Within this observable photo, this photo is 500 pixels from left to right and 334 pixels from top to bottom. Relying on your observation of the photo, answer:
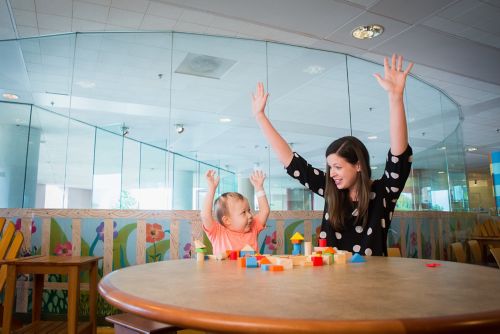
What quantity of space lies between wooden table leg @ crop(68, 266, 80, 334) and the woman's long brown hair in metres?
1.68

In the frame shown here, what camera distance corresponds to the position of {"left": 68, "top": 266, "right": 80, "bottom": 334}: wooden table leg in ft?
7.17

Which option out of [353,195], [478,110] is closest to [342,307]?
[353,195]

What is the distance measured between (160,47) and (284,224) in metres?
2.73

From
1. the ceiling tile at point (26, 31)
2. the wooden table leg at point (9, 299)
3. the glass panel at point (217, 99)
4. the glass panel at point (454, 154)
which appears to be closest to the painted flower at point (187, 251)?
the wooden table leg at point (9, 299)

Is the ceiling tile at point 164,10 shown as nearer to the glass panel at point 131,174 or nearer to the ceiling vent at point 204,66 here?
the ceiling vent at point 204,66

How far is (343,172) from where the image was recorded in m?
1.65

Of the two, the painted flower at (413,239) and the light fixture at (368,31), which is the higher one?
the light fixture at (368,31)

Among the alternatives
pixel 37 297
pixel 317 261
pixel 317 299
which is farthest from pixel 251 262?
pixel 37 297

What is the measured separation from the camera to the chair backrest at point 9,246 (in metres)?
2.45

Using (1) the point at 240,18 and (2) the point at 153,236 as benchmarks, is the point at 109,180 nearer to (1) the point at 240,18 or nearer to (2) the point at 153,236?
(2) the point at 153,236

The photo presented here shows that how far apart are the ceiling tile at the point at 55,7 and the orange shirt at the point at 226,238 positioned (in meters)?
2.86

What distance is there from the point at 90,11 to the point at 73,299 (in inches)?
116

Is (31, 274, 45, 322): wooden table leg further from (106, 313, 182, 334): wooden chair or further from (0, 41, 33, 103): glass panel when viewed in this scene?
(0, 41, 33, 103): glass panel

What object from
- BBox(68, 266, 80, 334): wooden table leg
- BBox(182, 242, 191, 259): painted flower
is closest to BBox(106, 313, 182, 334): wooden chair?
BBox(68, 266, 80, 334): wooden table leg
